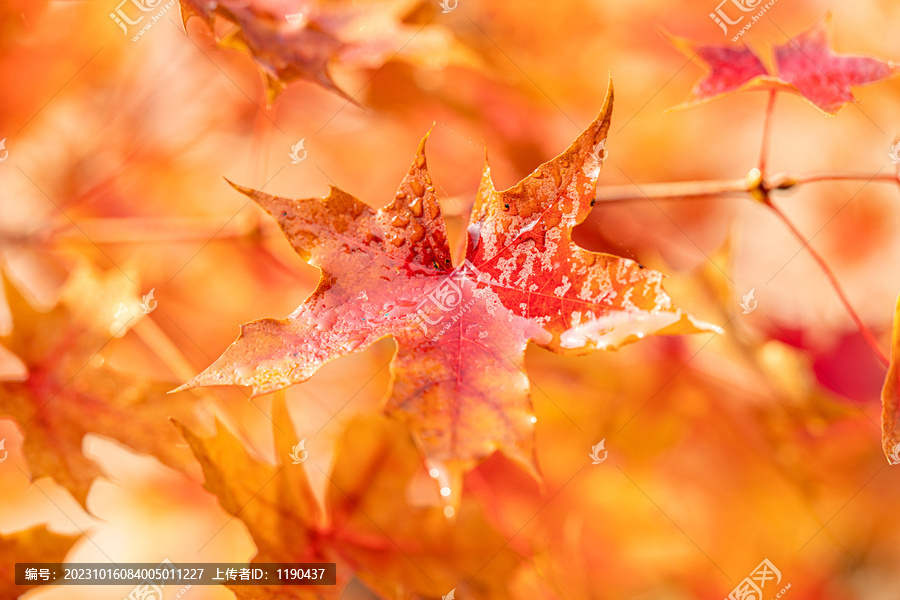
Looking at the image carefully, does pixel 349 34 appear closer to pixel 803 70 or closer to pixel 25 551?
pixel 803 70

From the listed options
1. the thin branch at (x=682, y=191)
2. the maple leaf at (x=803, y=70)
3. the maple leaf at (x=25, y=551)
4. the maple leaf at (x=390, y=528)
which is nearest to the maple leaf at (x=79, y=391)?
the maple leaf at (x=25, y=551)

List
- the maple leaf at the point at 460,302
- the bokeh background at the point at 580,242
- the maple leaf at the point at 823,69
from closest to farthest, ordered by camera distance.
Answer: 1. the maple leaf at the point at 460,302
2. the maple leaf at the point at 823,69
3. the bokeh background at the point at 580,242

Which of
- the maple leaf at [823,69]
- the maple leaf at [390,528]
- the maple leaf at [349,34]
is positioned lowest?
the maple leaf at [390,528]

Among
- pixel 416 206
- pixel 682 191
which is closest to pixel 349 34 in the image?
pixel 416 206

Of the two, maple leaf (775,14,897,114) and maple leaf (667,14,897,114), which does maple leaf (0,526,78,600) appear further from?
maple leaf (775,14,897,114)

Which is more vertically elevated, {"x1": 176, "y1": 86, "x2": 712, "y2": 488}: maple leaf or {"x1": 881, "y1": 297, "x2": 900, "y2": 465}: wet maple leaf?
{"x1": 176, "y1": 86, "x2": 712, "y2": 488}: maple leaf

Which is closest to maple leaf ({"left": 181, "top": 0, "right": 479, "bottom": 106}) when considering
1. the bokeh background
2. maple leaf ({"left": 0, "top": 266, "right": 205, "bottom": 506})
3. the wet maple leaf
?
the bokeh background

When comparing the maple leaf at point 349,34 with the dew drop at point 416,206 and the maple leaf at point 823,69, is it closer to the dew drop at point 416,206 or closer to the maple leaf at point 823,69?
the dew drop at point 416,206

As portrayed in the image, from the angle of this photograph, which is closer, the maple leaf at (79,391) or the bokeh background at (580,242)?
the maple leaf at (79,391)
